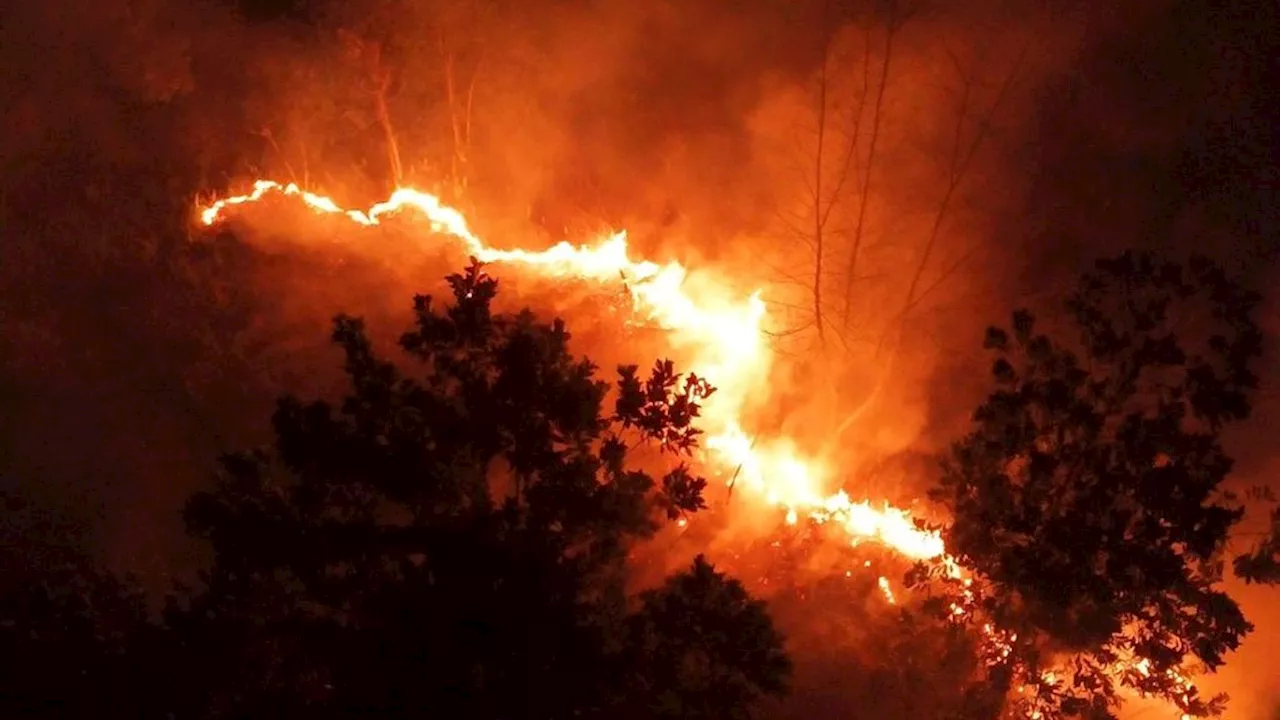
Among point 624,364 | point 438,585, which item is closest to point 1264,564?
point 438,585

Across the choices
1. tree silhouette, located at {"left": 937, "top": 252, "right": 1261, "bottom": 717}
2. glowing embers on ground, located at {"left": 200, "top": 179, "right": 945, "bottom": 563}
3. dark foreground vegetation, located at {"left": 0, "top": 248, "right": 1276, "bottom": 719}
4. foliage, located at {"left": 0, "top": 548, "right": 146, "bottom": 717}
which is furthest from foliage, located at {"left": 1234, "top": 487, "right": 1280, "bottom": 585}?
foliage, located at {"left": 0, "top": 548, "right": 146, "bottom": 717}

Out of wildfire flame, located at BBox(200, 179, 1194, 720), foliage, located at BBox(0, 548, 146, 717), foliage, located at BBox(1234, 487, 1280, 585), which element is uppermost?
wildfire flame, located at BBox(200, 179, 1194, 720)

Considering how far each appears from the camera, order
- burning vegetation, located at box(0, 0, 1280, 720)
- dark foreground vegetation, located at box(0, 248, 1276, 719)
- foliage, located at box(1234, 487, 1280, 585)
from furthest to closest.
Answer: foliage, located at box(1234, 487, 1280, 585)
burning vegetation, located at box(0, 0, 1280, 720)
dark foreground vegetation, located at box(0, 248, 1276, 719)

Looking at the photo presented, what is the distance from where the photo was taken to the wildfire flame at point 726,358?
37.9 ft

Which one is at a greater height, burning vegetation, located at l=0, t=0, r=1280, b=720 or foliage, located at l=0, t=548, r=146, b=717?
burning vegetation, located at l=0, t=0, r=1280, b=720

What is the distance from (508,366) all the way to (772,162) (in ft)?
38.2

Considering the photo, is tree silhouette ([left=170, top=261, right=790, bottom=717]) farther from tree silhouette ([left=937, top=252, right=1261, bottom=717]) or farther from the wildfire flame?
the wildfire flame

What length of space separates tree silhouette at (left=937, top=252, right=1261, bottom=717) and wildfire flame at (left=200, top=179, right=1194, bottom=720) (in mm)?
2300

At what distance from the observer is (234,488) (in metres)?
5.60

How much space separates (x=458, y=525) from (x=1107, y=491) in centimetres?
464

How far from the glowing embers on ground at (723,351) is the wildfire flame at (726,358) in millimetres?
12

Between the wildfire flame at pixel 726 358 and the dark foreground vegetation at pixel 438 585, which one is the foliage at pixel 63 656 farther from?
the wildfire flame at pixel 726 358

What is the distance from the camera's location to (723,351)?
13297 mm

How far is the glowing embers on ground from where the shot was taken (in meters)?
11.6
